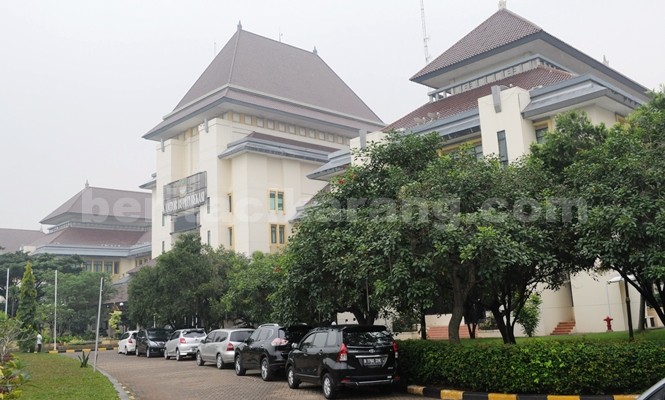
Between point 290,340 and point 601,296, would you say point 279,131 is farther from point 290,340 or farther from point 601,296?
point 290,340

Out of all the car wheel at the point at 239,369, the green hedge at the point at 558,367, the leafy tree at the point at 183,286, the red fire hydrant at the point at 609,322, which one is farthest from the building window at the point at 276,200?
the green hedge at the point at 558,367

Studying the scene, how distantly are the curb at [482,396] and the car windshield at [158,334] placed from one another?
21.2 metres

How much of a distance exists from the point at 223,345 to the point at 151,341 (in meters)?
10.8

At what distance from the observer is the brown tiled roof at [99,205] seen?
2889 inches

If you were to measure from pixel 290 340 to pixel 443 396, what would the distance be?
233 inches

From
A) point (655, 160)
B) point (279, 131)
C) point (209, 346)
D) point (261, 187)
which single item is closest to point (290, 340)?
point (209, 346)

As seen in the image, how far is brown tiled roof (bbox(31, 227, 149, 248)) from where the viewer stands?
2689 inches

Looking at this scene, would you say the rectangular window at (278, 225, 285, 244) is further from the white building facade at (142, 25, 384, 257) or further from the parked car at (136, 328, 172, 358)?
the parked car at (136, 328, 172, 358)

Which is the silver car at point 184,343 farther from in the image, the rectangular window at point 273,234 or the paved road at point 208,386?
the rectangular window at point 273,234

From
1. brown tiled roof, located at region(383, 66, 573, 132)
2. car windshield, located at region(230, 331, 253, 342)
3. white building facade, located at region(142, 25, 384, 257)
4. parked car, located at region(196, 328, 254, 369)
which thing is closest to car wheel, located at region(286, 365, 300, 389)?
parked car, located at region(196, 328, 254, 369)

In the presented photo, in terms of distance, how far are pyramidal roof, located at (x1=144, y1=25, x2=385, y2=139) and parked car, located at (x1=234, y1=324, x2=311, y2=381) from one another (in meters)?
31.7

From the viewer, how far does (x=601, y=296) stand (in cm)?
2689

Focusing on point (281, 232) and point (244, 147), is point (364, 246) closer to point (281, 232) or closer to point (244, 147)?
point (244, 147)

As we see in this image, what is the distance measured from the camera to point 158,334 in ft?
107
